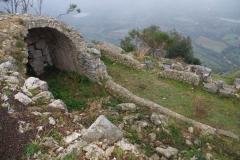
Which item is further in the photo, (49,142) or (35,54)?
(35,54)

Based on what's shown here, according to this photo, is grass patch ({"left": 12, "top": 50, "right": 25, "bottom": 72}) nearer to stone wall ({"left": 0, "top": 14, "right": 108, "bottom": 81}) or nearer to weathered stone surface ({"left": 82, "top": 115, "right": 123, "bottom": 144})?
stone wall ({"left": 0, "top": 14, "right": 108, "bottom": 81})

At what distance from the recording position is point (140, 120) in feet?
25.8

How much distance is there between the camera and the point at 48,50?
11234 mm

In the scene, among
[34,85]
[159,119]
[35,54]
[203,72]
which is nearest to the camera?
[34,85]

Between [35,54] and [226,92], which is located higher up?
[35,54]

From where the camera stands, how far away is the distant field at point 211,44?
7419cm

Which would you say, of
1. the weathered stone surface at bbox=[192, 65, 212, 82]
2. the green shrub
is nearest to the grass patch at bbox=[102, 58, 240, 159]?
the weathered stone surface at bbox=[192, 65, 212, 82]

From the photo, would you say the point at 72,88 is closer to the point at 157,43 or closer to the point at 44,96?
the point at 44,96

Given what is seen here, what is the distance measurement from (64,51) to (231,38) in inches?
3792

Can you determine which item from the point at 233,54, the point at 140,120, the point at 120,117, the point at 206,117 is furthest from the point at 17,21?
the point at 233,54

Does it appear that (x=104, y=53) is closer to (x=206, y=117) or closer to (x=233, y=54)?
(x=206, y=117)

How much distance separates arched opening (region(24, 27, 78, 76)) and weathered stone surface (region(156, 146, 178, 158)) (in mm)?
6651

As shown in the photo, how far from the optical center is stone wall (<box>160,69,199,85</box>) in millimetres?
11686

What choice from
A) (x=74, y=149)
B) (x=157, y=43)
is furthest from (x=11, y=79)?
(x=157, y=43)
